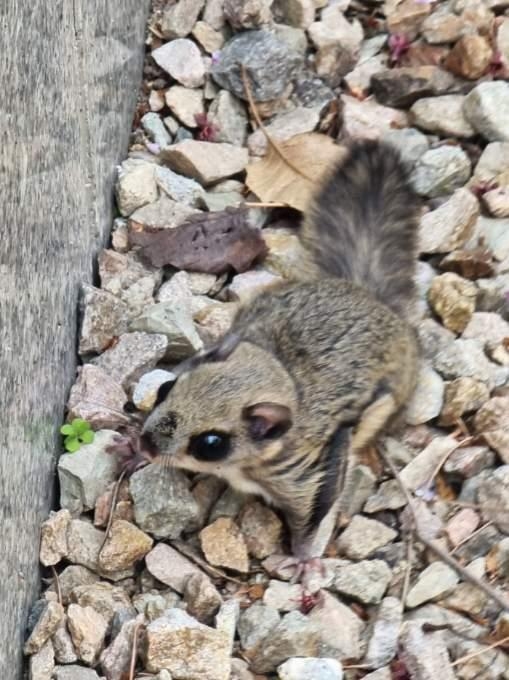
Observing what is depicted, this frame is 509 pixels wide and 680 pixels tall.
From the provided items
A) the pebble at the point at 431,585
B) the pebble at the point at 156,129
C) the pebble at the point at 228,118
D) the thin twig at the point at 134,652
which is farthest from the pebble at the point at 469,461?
the pebble at the point at 156,129

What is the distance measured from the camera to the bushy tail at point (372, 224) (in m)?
5.08

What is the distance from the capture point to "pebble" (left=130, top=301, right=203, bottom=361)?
4.92 metres

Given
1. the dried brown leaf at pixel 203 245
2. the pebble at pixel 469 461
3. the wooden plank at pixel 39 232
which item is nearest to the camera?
the wooden plank at pixel 39 232

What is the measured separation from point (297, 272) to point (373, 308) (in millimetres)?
603

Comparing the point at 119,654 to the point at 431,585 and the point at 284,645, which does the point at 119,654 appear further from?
the point at 431,585

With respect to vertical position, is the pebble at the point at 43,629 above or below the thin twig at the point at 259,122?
below

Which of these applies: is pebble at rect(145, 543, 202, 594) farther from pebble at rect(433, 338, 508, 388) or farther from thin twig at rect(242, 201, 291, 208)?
thin twig at rect(242, 201, 291, 208)

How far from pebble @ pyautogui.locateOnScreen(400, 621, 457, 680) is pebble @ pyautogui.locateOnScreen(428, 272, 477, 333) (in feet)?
4.34

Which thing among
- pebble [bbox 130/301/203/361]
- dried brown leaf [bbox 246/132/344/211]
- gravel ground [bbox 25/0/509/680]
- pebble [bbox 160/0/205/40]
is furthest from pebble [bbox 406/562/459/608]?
pebble [bbox 160/0/205/40]

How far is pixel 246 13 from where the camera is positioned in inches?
235

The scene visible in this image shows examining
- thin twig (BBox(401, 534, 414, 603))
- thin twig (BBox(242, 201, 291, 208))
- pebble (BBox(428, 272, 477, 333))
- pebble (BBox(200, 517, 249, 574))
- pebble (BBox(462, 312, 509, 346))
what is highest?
thin twig (BBox(242, 201, 291, 208))

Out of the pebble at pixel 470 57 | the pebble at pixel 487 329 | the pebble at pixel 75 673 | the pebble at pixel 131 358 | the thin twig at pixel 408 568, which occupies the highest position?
the pebble at pixel 470 57

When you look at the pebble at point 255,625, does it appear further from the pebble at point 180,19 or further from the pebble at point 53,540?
the pebble at point 180,19

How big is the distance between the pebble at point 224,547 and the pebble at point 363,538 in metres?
0.34
